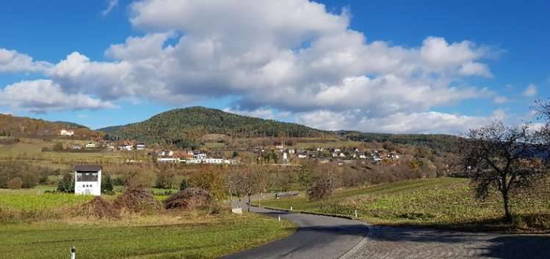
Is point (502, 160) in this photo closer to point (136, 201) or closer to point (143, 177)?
point (136, 201)

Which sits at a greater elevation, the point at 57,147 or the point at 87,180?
the point at 57,147

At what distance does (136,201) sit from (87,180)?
2337 inches

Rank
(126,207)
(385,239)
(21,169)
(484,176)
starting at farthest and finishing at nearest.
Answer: (21,169)
(126,207)
(484,176)
(385,239)

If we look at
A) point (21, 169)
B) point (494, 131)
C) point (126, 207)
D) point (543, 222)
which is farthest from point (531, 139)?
point (21, 169)

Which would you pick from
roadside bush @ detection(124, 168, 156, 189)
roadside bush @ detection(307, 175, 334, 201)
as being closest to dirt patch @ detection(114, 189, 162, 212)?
roadside bush @ detection(307, 175, 334, 201)

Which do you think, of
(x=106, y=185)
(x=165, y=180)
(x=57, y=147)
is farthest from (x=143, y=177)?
(x=57, y=147)

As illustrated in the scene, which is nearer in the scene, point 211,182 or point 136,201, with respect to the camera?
point 136,201

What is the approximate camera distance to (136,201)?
191 ft

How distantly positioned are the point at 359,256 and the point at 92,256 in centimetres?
1212

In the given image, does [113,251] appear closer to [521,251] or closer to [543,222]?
[521,251]

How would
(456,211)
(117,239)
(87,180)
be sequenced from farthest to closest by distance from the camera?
(87,180)
(456,211)
(117,239)

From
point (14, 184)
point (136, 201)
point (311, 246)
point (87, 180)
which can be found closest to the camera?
point (311, 246)

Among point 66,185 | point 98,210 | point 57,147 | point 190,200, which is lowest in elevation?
point 98,210

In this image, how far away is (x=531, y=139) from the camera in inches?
1228
